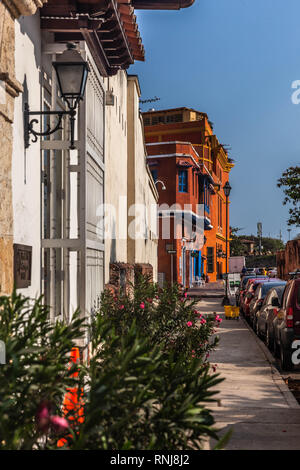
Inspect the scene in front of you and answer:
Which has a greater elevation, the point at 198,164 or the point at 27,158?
the point at 198,164

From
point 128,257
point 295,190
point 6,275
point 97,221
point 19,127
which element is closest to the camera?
point 6,275

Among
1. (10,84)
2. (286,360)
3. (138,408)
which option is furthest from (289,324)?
(138,408)

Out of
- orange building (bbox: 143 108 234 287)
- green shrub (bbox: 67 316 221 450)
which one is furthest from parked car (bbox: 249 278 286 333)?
orange building (bbox: 143 108 234 287)

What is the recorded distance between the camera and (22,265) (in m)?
5.79

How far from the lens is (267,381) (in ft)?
34.0

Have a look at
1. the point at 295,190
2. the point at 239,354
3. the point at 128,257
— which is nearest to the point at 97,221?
the point at 239,354

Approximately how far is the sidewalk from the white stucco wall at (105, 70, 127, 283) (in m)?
3.58

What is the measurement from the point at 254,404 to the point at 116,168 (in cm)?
858

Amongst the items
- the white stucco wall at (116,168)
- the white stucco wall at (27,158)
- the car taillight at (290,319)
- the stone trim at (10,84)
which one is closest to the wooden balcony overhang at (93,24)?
the white stucco wall at (27,158)

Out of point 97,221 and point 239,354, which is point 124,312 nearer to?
point 97,221

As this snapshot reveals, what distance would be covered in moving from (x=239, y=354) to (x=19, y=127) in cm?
934

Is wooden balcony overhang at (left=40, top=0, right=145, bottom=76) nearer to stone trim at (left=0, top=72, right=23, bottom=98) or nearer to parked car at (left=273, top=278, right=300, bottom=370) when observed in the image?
stone trim at (left=0, top=72, right=23, bottom=98)

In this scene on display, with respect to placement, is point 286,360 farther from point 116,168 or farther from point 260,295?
point 260,295

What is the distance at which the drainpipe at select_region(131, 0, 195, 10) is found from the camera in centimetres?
1041
